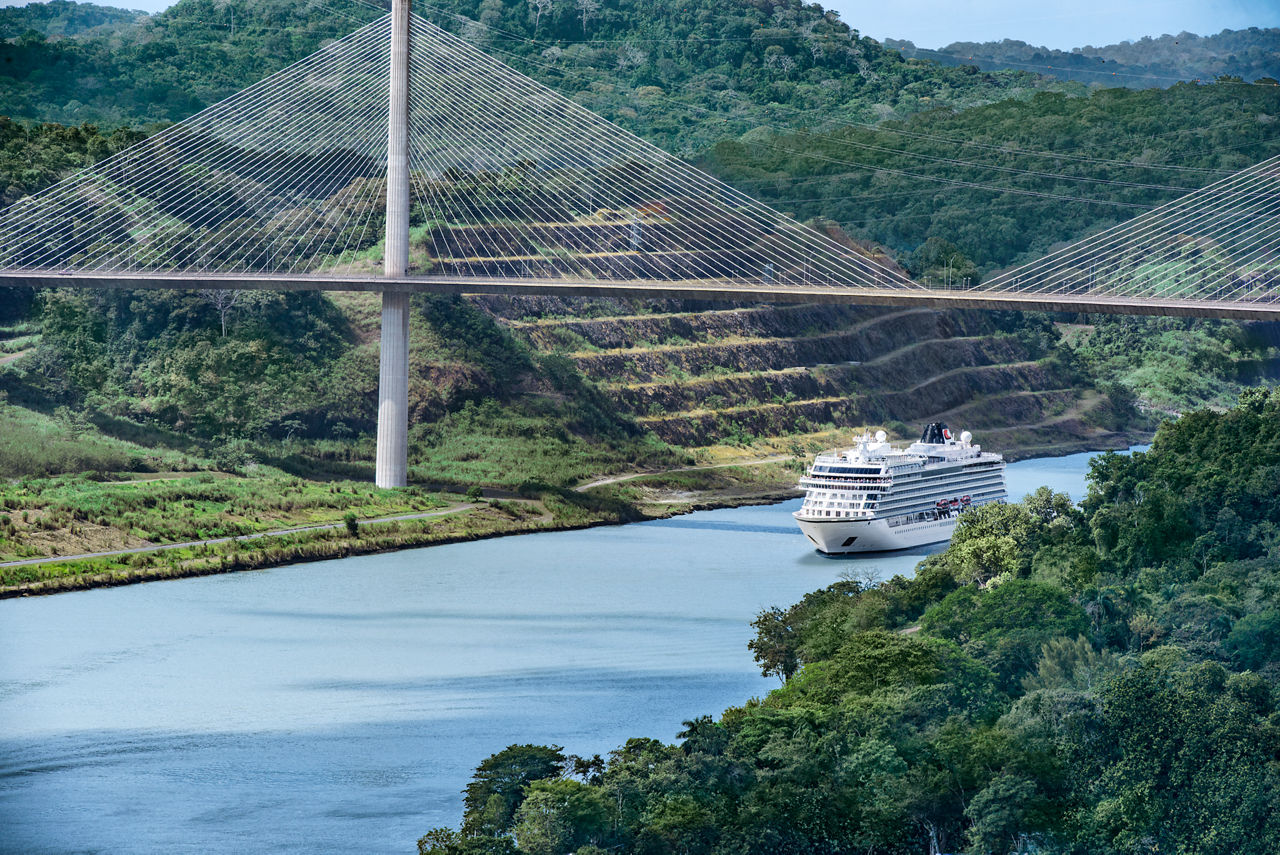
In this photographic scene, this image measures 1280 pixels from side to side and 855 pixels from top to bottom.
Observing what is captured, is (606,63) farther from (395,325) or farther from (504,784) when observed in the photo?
(504,784)

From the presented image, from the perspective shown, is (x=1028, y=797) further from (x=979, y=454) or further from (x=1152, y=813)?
(x=979, y=454)

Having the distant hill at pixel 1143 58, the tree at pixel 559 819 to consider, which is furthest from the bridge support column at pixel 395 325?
the distant hill at pixel 1143 58

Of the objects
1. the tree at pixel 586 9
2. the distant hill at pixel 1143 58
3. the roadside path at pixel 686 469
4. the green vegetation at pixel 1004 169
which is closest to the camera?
the roadside path at pixel 686 469

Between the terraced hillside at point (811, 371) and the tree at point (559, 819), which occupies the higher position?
the terraced hillside at point (811, 371)

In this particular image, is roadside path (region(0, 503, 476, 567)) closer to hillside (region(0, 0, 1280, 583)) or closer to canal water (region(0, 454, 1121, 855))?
hillside (region(0, 0, 1280, 583))

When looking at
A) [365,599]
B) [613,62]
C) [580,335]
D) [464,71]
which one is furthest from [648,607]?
[613,62]

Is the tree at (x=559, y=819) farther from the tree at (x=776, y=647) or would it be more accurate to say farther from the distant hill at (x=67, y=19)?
the distant hill at (x=67, y=19)

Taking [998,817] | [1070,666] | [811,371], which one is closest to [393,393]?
[811,371]
